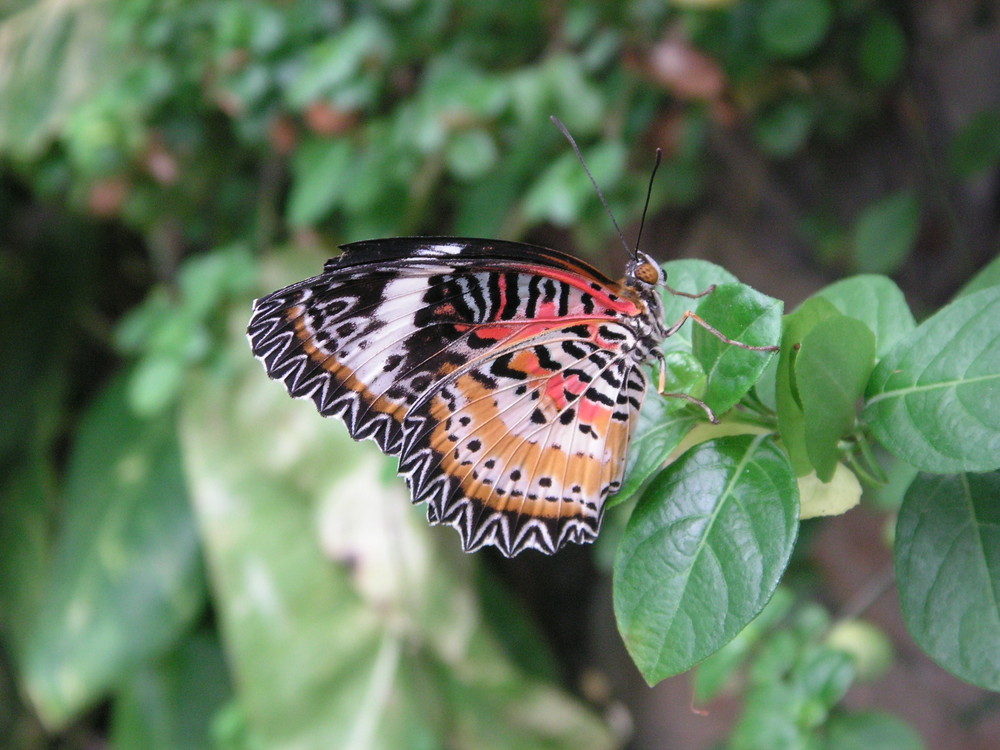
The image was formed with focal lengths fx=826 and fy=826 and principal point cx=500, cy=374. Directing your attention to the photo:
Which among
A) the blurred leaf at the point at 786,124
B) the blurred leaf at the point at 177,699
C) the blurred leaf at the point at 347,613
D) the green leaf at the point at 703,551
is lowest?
the blurred leaf at the point at 177,699

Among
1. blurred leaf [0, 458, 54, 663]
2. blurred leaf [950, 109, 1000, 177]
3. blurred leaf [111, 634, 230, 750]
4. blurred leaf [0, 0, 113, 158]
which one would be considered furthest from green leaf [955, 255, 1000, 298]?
blurred leaf [0, 458, 54, 663]

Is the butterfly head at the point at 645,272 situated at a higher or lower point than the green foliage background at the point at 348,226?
higher

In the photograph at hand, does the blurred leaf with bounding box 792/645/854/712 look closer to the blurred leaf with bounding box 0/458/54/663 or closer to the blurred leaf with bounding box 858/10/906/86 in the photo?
the blurred leaf with bounding box 858/10/906/86

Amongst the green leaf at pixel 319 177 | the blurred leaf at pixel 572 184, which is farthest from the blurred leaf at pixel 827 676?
the green leaf at pixel 319 177

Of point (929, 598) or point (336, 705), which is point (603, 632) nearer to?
point (336, 705)

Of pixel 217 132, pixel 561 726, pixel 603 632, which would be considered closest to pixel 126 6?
pixel 217 132

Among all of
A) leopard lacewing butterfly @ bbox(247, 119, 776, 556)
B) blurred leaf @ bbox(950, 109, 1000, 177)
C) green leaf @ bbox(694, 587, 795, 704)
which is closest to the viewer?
leopard lacewing butterfly @ bbox(247, 119, 776, 556)

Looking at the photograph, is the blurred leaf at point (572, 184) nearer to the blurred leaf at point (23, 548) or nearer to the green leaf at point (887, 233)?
the green leaf at point (887, 233)

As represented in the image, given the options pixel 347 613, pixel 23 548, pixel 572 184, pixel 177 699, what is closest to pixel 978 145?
pixel 572 184
